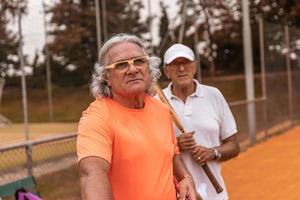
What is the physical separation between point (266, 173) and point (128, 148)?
24.7ft

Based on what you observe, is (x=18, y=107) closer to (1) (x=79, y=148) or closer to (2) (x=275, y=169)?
(2) (x=275, y=169)

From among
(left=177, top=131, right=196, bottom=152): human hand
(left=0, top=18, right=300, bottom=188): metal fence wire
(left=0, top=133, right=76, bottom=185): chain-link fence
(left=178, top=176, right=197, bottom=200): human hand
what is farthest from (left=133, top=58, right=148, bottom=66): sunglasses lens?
(left=0, top=18, right=300, bottom=188): metal fence wire

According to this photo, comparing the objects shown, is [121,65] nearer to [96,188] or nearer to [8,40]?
[96,188]

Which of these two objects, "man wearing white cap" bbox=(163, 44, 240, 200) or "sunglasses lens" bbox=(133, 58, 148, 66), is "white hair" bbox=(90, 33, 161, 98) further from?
"man wearing white cap" bbox=(163, 44, 240, 200)

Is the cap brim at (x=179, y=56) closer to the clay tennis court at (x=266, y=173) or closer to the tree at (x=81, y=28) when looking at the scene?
the clay tennis court at (x=266, y=173)

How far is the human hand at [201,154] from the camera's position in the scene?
3420mm

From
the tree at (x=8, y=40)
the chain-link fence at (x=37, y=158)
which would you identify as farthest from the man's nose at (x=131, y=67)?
the tree at (x=8, y=40)

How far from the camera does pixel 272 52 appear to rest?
52.6 ft

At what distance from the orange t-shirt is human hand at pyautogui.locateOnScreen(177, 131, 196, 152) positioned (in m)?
0.89

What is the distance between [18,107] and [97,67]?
1454cm

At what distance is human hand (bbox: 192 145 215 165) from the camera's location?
3.42 m

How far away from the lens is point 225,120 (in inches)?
143

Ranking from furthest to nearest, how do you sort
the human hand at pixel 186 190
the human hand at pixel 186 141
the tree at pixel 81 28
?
the tree at pixel 81 28 → the human hand at pixel 186 141 → the human hand at pixel 186 190

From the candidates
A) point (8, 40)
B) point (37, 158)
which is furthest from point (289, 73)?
point (37, 158)
